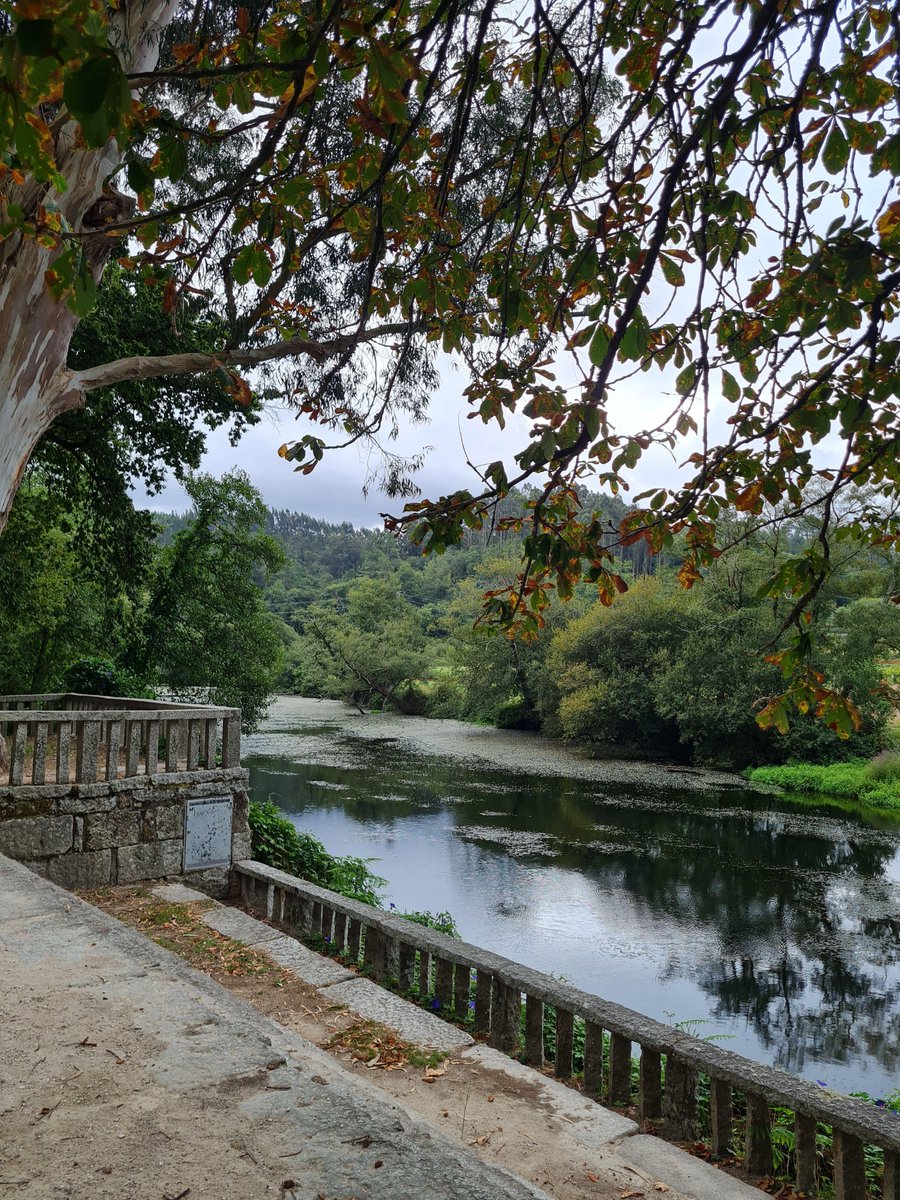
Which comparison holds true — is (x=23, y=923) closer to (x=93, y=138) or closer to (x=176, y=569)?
(x=93, y=138)

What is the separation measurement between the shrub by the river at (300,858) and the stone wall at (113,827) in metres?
0.97

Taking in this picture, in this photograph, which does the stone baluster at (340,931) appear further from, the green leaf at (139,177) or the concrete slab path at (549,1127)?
the green leaf at (139,177)

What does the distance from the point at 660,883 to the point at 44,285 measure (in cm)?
1113

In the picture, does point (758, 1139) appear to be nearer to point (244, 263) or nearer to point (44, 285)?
point (244, 263)

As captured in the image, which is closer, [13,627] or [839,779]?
[13,627]

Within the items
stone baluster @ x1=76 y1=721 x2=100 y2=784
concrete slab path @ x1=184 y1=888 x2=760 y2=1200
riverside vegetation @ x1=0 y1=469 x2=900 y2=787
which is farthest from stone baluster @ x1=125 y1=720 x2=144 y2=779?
riverside vegetation @ x1=0 y1=469 x2=900 y2=787

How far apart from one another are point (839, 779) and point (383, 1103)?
20162 mm

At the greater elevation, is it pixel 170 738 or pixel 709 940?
pixel 170 738

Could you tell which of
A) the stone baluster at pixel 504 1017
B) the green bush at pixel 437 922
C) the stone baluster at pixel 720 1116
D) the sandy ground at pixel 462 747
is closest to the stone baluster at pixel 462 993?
the stone baluster at pixel 504 1017

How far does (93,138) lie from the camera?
1139 millimetres

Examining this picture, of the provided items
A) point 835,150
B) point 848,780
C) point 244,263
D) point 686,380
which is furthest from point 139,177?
point 848,780

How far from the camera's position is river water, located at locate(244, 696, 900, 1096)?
8.16 metres

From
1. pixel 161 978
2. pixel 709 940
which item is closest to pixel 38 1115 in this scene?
pixel 161 978

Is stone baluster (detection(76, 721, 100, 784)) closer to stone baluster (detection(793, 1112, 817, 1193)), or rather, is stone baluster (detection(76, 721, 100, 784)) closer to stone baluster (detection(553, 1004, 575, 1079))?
stone baluster (detection(553, 1004, 575, 1079))
